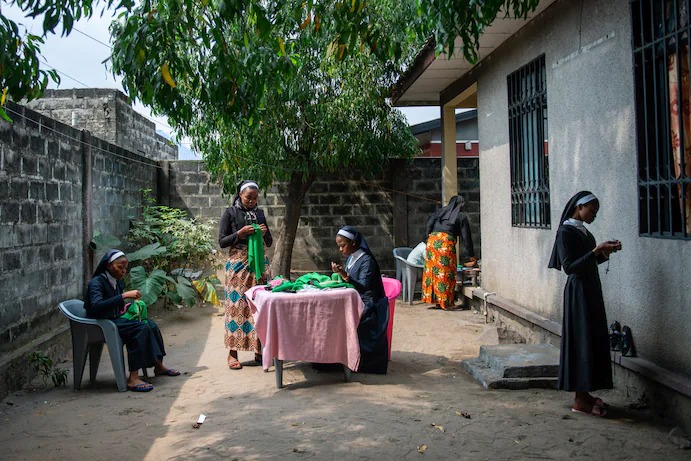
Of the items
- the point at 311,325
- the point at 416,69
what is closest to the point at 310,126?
the point at 416,69

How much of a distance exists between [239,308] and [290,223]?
5162 millimetres

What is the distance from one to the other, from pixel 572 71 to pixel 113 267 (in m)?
4.57

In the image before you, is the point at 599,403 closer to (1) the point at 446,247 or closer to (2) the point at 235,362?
(2) the point at 235,362

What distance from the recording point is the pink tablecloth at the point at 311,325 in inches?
223

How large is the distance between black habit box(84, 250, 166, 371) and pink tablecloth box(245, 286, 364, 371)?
43.3 inches

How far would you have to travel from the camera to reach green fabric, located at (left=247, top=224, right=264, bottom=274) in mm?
6531

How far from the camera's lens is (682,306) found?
14.4 ft

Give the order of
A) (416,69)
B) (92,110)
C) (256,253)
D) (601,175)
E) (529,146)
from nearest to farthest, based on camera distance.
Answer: (601,175), (256,253), (529,146), (416,69), (92,110)

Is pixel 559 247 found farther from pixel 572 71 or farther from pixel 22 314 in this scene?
pixel 22 314

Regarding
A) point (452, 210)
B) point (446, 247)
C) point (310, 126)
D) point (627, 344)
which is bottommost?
point (627, 344)

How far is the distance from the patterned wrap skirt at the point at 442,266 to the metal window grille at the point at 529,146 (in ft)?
6.62

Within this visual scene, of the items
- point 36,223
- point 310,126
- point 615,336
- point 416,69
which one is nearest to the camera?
point 615,336

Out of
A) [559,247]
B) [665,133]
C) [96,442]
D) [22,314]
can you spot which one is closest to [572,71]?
[665,133]

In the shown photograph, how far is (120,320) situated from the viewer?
604cm
